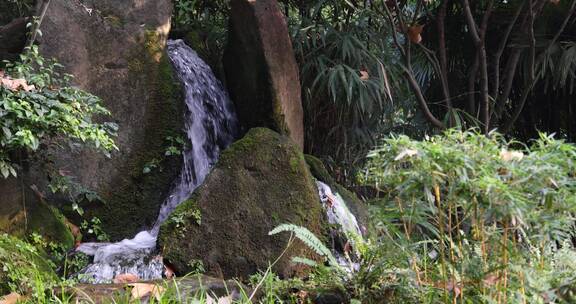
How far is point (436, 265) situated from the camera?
2.29 m

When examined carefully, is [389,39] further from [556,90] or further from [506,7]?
[556,90]

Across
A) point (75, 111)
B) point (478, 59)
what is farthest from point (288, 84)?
point (75, 111)

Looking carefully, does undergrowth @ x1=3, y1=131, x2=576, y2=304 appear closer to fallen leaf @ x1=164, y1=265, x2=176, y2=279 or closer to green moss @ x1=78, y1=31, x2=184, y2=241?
fallen leaf @ x1=164, y1=265, x2=176, y2=279

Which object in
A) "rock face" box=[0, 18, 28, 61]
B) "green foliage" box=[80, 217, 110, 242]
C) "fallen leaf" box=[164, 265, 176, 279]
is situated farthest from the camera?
"rock face" box=[0, 18, 28, 61]

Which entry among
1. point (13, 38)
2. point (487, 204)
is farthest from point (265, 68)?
point (487, 204)

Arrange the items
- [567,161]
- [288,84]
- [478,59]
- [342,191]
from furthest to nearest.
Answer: [288,84] → [342,191] → [478,59] → [567,161]

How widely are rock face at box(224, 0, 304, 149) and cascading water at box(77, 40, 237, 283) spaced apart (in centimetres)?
23

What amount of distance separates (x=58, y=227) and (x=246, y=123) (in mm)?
1873

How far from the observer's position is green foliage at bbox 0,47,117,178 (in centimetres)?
326

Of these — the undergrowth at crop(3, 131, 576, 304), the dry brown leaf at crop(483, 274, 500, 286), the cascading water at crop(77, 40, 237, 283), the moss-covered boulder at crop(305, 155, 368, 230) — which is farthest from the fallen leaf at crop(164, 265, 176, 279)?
the dry brown leaf at crop(483, 274, 500, 286)

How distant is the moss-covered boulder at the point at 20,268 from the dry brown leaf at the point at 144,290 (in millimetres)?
465

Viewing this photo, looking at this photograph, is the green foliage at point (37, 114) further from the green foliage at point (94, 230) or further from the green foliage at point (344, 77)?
the green foliage at point (344, 77)

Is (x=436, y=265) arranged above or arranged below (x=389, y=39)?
below

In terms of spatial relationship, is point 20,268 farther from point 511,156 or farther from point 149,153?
point 511,156
